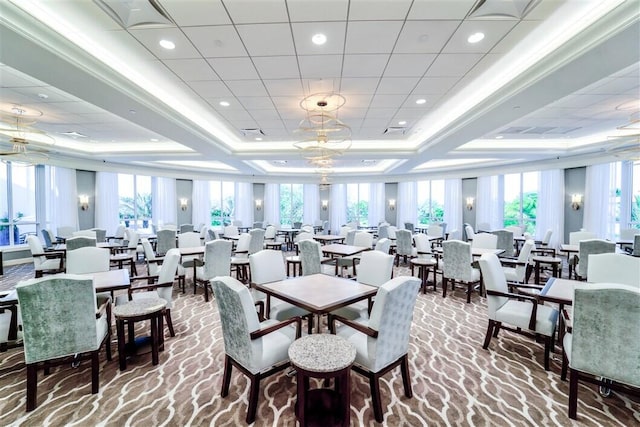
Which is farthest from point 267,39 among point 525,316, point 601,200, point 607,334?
point 601,200

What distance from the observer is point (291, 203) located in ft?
49.3

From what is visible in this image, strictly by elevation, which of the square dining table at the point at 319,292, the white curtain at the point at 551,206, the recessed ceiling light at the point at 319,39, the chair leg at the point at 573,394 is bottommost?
the chair leg at the point at 573,394

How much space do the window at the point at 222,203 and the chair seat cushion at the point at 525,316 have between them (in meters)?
12.3

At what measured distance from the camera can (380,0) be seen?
7.92 feet

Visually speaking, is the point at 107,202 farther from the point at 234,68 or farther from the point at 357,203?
the point at 357,203

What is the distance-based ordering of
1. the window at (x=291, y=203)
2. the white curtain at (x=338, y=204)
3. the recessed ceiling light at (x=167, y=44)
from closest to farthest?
the recessed ceiling light at (x=167, y=44), the white curtain at (x=338, y=204), the window at (x=291, y=203)

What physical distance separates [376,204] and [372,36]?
454 inches

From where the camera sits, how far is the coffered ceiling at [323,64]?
253 centimetres

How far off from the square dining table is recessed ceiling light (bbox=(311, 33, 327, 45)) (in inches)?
104

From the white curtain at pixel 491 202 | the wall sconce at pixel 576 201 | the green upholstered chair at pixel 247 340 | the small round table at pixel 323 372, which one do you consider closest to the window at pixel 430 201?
the white curtain at pixel 491 202

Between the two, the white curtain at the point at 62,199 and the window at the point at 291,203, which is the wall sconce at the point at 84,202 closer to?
the white curtain at the point at 62,199

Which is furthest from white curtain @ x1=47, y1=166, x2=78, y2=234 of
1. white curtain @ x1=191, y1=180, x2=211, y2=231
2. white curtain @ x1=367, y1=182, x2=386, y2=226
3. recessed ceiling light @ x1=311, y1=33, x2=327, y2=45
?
white curtain @ x1=367, y1=182, x2=386, y2=226

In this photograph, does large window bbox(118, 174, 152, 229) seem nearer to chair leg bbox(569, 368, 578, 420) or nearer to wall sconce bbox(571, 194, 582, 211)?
chair leg bbox(569, 368, 578, 420)

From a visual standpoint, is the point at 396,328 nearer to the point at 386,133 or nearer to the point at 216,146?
the point at 386,133
